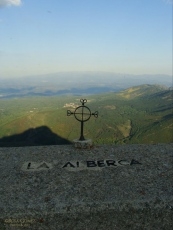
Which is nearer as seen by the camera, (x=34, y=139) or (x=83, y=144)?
(x=83, y=144)

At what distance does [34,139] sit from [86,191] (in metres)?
151

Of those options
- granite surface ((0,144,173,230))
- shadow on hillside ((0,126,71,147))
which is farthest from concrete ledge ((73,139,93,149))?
shadow on hillside ((0,126,71,147))

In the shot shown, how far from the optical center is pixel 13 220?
45.9 ft

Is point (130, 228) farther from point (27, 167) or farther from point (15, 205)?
point (27, 167)

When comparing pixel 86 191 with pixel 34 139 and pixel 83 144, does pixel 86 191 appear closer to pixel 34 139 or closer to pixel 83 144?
pixel 83 144

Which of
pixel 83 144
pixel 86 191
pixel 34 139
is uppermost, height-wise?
pixel 83 144

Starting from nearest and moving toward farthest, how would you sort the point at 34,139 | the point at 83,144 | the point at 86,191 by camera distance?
the point at 86,191 < the point at 83,144 < the point at 34,139

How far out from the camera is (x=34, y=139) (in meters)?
163

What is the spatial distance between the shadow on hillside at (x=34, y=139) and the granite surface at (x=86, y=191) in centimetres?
13428

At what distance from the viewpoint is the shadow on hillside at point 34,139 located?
15525 centimetres

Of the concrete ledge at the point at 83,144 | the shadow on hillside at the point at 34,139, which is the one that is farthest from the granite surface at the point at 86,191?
the shadow on hillside at the point at 34,139

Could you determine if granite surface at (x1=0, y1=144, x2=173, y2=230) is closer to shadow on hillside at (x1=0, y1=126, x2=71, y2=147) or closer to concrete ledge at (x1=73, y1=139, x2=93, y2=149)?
concrete ledge at (x1=73, y1=139, x2=93, y2=149)

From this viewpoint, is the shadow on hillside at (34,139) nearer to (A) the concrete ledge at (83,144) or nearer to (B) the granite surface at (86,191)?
(A) the concrete ledge at (83,144)

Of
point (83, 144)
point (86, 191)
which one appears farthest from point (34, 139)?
point (86, 191)
